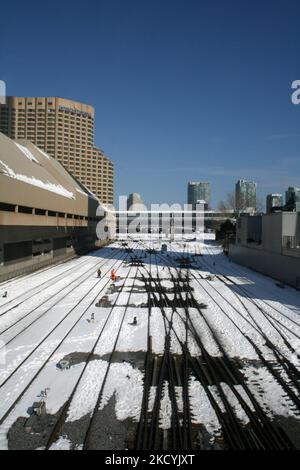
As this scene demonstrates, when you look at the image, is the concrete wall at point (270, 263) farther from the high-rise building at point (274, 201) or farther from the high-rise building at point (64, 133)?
the high-rise building at point (64, 133)

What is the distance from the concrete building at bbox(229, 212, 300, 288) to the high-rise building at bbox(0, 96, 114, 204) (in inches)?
4730

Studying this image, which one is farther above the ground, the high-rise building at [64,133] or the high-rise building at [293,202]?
the high-rise building at [64,133]

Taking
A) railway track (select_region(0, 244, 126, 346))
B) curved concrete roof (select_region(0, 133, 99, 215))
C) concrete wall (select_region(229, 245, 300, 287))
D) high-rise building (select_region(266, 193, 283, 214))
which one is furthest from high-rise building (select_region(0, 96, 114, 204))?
railway track (select_region(0, 244, 126, 346))

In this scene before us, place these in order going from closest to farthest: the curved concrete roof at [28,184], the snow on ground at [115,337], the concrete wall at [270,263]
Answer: the snow on ground at [115,337], the concrete wall at [270,263], the curved concrete roof at [28,184]

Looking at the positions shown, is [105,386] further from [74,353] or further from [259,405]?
[259,405]

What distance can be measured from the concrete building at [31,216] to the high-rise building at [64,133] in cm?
10255

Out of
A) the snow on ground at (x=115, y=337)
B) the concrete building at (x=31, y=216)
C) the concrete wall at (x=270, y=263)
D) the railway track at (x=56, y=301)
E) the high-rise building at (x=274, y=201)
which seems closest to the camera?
the snow on ground at (x=115, y=337)

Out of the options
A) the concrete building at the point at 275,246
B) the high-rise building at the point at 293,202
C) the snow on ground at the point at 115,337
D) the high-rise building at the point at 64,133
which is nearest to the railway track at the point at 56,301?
the snow on ground at the point at 115,337

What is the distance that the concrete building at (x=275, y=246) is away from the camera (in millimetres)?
27438

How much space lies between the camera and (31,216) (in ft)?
108

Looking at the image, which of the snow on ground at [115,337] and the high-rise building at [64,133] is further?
the high-rise building at [64,133]

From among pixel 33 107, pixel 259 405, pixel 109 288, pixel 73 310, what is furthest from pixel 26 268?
pixel 33 107

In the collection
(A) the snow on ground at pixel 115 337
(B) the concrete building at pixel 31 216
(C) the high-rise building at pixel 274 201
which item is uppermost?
(C) the high-rise building at pixel 274 201

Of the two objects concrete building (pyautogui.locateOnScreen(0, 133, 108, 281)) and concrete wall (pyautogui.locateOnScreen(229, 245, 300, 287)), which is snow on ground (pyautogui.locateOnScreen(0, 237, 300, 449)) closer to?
concrete wall (pyautogui.locateOnScreen(229, 245, 300, 287))
